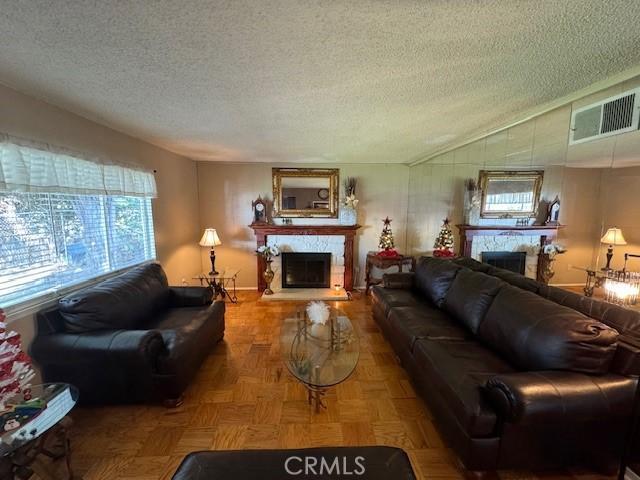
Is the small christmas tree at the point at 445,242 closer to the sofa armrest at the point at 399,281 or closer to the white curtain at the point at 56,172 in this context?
the sofa armrest at the point at 399,281

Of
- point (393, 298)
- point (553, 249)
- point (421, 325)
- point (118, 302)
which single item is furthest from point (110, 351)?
point (553, 249)

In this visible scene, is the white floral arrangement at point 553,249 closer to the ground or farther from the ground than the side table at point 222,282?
farther from the ground

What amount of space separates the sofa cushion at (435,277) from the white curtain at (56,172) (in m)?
3.31

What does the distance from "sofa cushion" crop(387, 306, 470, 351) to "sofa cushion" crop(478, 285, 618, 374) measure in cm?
24

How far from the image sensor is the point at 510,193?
335cm

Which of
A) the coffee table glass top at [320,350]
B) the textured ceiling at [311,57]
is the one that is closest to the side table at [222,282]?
the coffee table glass top at [320,350]

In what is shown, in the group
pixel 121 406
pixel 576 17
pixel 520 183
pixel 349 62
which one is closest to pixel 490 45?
pixel 576 17

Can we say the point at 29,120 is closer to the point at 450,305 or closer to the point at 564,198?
the point at 450,305

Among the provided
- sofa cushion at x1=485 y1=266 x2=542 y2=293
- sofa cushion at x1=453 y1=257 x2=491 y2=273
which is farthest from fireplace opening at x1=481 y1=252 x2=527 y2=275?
sofa cushion at x1=485 y1=266 x2=542 y2=293

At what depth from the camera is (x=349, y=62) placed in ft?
4.47

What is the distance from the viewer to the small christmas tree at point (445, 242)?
13.2 feet

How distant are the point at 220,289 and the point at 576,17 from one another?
13.6 ft

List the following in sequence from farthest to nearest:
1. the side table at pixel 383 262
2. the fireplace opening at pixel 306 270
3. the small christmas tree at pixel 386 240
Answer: the fireplace opening at pixel 306 270, the small christmas tree at pixel 386 240, the side table at pixel 383 262

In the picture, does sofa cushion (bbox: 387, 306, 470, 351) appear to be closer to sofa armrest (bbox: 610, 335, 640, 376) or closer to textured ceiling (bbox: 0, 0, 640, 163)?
sofa armrest (bbox: 610, 335, 640, 376)
